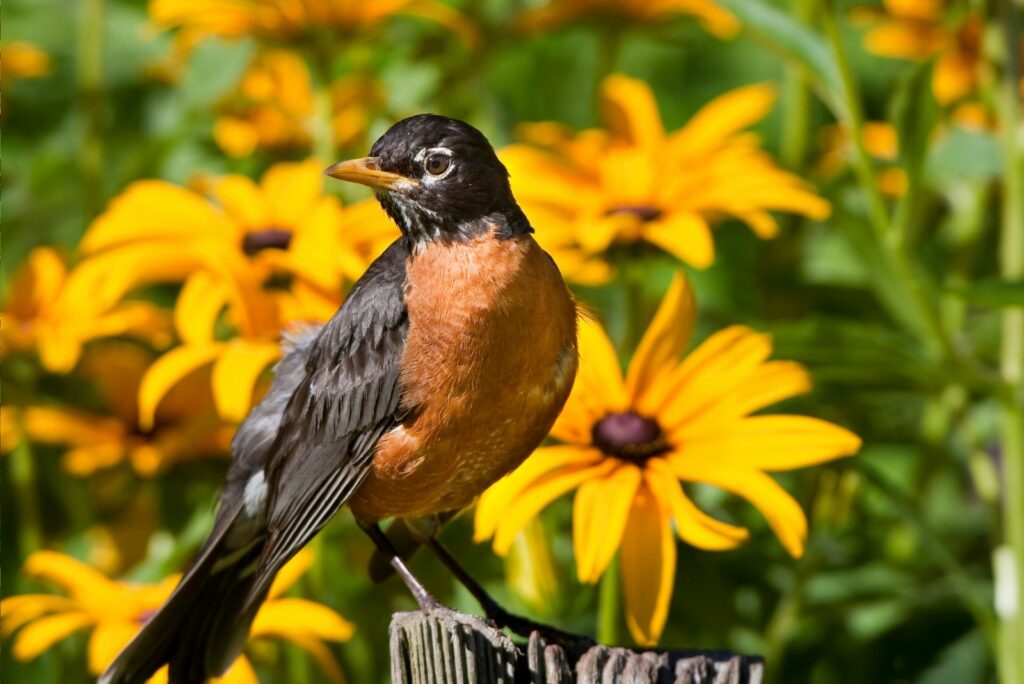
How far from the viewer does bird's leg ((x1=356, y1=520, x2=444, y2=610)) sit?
10.3 feet

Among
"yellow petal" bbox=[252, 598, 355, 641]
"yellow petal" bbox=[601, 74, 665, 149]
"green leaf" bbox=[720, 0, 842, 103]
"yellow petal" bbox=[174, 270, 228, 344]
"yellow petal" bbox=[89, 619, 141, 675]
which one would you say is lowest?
"yellow petal" bbox=[252, 598, 355, 641]

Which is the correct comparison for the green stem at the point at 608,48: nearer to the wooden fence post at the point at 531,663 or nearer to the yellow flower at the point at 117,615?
the yellow flower at the point at 117,615

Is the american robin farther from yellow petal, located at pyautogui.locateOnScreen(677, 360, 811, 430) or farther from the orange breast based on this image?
yellow petal, located at pyautogui.locateOnScreen(677, 360, 811, 430)

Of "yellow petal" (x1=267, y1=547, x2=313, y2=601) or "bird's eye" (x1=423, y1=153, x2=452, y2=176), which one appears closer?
"bird's eye" (x1=423, y1=153, x2=452, y2=176)

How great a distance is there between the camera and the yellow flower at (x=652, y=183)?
3729 millimetres

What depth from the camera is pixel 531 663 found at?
2596 mm

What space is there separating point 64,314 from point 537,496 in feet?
5.21

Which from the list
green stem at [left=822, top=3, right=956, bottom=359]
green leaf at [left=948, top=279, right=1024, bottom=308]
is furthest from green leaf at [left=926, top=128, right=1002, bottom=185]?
green leaf at [left=948, top=279, right=1024, bottom=308]

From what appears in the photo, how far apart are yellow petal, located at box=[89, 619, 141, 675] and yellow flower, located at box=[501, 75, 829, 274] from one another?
4.36 ft

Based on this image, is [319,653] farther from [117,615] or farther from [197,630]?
[117,615]

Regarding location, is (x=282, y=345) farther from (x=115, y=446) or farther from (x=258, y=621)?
(x=115, y=446)

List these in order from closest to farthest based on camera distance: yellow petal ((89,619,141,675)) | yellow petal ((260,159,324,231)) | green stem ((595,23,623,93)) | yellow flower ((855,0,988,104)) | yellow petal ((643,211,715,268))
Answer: yellow petal ((89,619,141,675)), yellow petal ((643,211,715,268)), yellow petal ((260,159,324,231)), yellow flower ((855,0,988,104)), green stem ((595,23,623,93))

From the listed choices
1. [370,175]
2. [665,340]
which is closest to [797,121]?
[665,340]

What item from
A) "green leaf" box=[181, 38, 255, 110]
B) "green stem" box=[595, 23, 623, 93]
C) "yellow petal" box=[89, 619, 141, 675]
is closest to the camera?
"yellow petal" box=[89, 619, 141, 675]
